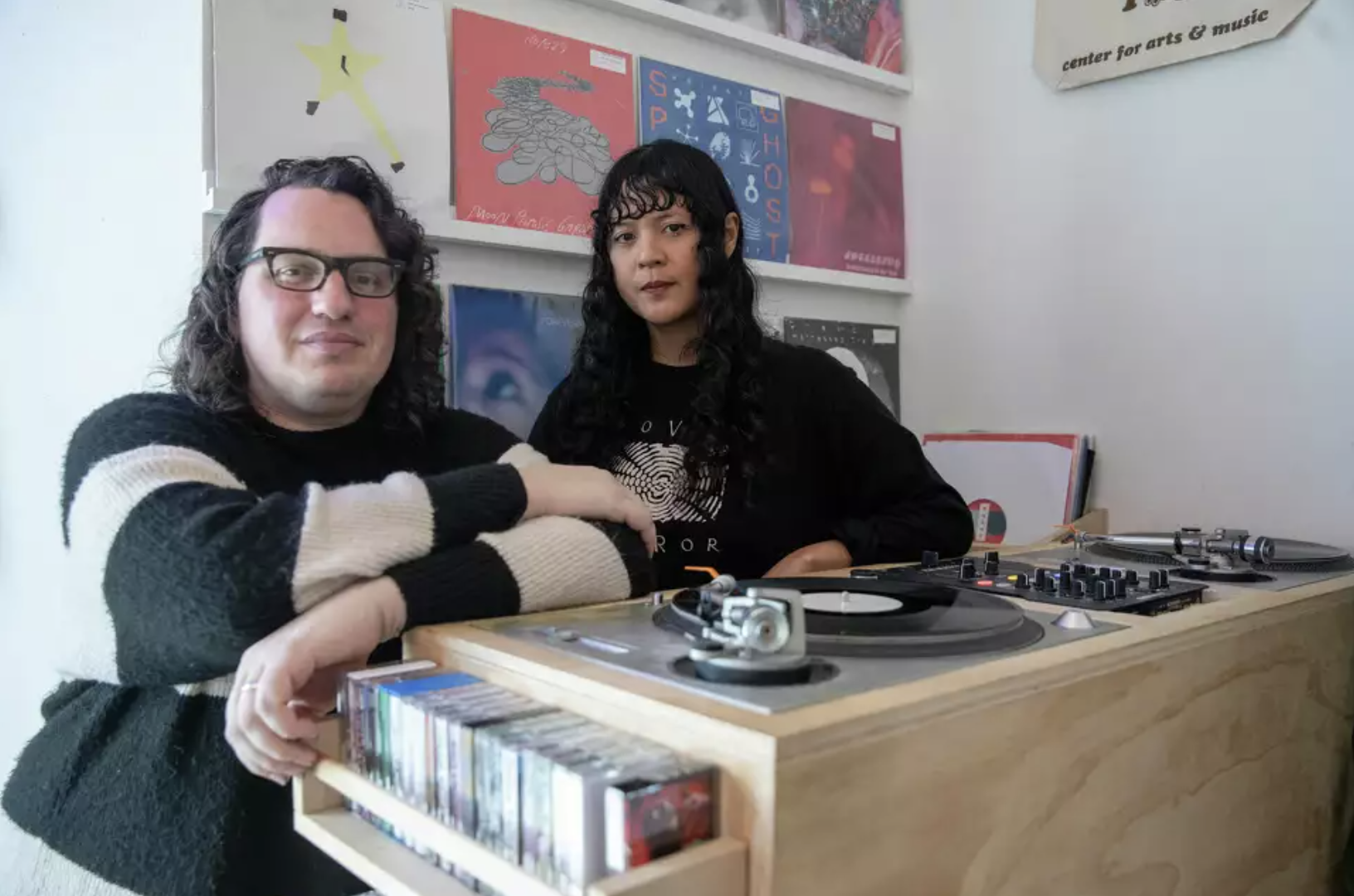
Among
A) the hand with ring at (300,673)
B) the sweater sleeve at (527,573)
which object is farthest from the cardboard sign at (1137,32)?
the hand with ring at (300,673)

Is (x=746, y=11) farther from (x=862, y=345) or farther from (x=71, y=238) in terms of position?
(x=71, y=238)

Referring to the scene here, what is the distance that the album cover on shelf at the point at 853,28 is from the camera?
1771mm

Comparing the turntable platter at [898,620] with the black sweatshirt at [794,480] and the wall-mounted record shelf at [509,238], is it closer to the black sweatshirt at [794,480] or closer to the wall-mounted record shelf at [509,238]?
the black sweatshirt at [794,480]

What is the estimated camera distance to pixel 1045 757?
59 centimetres

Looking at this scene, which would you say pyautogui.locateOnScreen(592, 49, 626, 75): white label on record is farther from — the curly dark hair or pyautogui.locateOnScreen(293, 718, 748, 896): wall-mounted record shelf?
pyautogui.locateOnScreen(293, 718, 748, 896): wall-mounted record shelf

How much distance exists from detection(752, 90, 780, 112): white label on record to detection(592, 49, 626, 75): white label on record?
28cm

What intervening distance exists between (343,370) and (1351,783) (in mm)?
1111

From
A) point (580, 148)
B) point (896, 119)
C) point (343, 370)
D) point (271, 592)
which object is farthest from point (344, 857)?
point (896, 119)

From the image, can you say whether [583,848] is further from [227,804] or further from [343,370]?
[343,370]

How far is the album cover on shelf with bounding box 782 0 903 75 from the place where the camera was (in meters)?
1.77

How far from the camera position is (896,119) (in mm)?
1961

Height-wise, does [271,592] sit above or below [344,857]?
above

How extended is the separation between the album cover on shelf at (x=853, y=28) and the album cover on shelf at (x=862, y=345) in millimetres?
515

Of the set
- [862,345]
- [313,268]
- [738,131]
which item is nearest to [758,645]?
[313,268]
